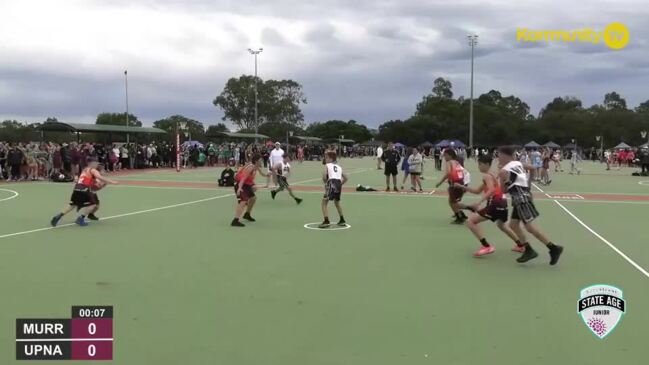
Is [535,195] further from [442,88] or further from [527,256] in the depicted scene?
[442,88]

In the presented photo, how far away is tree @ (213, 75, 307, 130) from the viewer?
9819 cm

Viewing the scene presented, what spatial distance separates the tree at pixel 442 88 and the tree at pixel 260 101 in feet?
147

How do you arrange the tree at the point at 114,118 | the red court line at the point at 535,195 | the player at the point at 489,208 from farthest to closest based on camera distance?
1. the tree at the point at 114,118
2. the red court line at the point at 535,195
3. the player at the point at 489,208

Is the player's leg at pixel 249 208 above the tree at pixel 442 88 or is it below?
below

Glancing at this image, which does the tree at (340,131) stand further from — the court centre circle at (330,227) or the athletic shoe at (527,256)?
the athletic shoe at (527,256)

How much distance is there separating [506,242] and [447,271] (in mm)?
2491

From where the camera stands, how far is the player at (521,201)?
7.41 m

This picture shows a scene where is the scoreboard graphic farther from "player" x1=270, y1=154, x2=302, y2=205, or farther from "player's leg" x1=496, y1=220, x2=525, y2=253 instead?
"player" x1=270, y1=154, x2=302, y2=205

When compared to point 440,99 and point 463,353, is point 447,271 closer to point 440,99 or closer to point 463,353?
point 463,353

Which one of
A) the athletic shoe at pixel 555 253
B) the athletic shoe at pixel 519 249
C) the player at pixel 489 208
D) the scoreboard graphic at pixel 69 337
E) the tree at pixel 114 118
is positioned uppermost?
the tree at pixel 114 118

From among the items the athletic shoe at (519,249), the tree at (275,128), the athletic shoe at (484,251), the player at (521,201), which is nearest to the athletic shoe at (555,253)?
the player at (521,201)

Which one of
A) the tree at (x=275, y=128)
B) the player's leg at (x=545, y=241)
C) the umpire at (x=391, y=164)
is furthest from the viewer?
the tree at (x=275, y=128)

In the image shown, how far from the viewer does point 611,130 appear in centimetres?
10344

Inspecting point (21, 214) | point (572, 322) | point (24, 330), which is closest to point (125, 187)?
point (21, 214)
